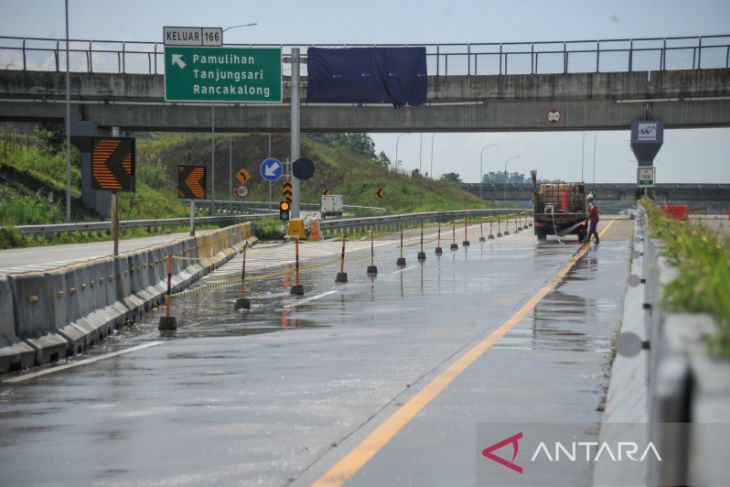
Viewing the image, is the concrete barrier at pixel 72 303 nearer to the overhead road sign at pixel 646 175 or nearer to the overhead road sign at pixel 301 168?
the overhead road sign at pixel 301 168

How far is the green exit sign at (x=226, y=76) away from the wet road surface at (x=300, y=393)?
29666 mm

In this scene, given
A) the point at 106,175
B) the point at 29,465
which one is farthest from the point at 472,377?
the point at 106,175

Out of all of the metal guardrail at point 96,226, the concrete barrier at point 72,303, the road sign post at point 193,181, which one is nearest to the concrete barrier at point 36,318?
the concrete barrier at point 72,303

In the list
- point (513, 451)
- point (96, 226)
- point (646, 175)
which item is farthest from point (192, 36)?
point (513, 451)

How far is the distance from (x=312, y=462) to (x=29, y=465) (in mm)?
1894

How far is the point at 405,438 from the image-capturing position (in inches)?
364

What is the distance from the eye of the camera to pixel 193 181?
3753cm

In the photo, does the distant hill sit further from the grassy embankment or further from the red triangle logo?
the red triangle logo

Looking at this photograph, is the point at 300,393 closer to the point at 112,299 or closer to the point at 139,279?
the point at 112,299

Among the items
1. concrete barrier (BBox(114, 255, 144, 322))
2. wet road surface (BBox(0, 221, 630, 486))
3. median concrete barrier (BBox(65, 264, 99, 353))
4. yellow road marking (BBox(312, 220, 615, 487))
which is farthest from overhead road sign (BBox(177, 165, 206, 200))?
yellow road marking (BBox(312, 220, 615, 487))

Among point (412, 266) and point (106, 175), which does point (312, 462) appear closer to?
point (106, 175)

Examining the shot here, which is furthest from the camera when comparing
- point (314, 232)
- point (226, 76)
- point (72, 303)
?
point (314, 232)

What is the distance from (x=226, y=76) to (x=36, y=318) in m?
37.2

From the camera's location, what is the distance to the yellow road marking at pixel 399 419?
317 inches
